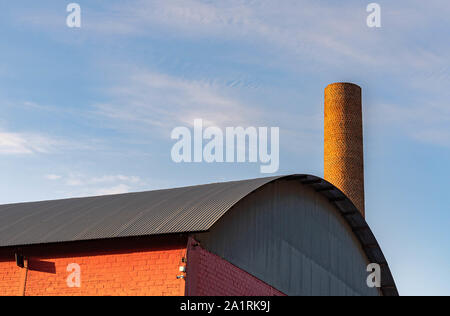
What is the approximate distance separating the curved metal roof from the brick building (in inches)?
1.8

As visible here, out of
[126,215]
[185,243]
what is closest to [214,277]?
[185,243]

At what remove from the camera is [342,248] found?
80.9 ft

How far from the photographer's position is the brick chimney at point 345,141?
130ft

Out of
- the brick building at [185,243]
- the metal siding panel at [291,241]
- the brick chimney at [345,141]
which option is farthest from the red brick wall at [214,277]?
the brick chimney at [345,141]

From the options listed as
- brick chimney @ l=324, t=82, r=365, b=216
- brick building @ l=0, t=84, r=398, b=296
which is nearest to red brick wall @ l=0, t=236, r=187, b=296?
brick building @ l=0, t=84, r=398, b=296

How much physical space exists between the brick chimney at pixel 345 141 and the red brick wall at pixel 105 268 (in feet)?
75.8

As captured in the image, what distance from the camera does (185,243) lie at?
17.0 m

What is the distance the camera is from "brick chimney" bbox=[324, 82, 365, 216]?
3962 centimetres

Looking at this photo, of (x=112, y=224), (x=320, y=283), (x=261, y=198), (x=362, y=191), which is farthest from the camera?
(x=362, y=191)

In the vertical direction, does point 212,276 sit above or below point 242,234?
below
